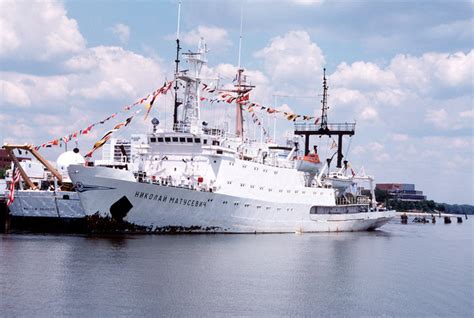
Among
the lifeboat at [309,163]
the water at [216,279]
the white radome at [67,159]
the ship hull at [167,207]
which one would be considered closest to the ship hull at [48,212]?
the water at [216,279]

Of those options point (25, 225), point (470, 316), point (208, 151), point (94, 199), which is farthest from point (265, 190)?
point (470, 316)

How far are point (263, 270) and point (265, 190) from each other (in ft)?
76.0

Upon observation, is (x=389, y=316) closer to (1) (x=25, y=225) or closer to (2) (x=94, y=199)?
(2) (x=94, y=199)

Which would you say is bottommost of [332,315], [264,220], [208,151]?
[332,315]

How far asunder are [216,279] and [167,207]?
1878cm

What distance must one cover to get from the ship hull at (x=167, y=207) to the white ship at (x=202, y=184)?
0.23ft

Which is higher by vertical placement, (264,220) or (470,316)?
(264,220)

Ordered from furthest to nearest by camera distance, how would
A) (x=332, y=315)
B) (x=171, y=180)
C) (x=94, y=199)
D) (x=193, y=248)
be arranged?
(x=171, y=180), (x=94, y=199), (x=193, y=248), (x=332, y=315)

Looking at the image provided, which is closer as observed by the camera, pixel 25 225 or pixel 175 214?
pixel 175 214

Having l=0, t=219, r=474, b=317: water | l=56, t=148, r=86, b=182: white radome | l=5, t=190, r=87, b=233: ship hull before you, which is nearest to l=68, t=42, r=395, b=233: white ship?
l=0, t=219, r=474, b=317: water

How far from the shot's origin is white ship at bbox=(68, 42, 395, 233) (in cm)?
5050

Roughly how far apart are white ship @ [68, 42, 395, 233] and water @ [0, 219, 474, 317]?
2546 millimetres

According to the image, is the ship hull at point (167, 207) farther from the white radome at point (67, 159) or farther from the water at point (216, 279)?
the white radome at point (67, 159)

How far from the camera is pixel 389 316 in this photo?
2805 cm
